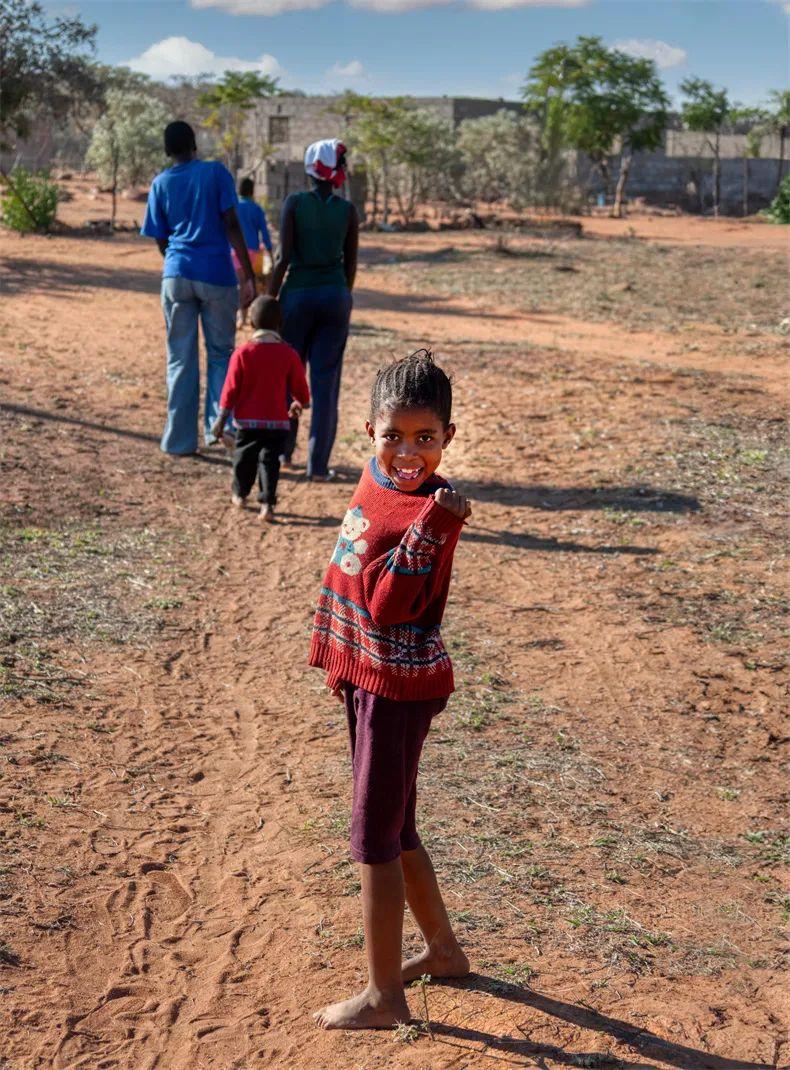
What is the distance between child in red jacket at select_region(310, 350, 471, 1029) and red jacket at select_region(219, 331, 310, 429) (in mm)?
4229

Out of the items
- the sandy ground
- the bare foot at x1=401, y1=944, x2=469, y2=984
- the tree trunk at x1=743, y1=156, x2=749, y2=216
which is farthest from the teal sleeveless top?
the tree trunk at x1=743, y1=156, x2=749, y2=216

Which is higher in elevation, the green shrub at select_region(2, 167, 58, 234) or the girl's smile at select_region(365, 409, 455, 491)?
the green shrub at select_region(2, 167, 58, 234)

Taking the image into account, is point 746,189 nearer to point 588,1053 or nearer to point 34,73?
point 34,73

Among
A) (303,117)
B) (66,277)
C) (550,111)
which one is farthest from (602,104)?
(66,277)

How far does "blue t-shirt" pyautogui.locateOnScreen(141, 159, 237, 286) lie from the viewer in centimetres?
754

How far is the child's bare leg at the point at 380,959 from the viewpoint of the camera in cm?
283

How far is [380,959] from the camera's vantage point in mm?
2900

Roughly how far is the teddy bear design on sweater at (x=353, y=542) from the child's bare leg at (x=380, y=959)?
0.68m

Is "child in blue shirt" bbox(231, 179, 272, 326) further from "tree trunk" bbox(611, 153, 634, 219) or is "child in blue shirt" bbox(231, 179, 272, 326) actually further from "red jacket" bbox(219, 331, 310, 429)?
"tree trunk" bbox(611, 153, 634, 219)

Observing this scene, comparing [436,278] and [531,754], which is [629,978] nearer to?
[531,754]

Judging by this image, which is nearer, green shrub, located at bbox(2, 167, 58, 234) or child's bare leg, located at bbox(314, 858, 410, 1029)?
child's bare leg, located at bbox(314, 858, 410, 1029)

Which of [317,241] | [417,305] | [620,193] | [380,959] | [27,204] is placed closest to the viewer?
[380,959]

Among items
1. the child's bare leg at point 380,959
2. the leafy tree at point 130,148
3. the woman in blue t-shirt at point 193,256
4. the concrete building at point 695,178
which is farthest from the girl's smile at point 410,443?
the concrete building at point 695,178

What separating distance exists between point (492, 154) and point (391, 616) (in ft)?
117
